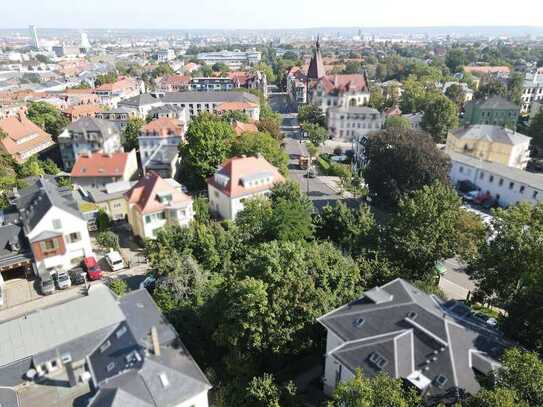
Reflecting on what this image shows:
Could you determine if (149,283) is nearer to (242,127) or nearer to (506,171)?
(242,127)

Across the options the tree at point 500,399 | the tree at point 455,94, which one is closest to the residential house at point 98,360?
the tree at point 500,399

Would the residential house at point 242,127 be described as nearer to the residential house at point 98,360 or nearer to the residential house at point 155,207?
the residential house at point 155,207

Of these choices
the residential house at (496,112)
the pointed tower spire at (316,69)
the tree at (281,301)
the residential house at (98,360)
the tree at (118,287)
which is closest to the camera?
the residential house at (98,360)

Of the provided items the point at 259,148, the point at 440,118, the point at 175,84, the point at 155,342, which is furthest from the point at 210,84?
the point at 155,342

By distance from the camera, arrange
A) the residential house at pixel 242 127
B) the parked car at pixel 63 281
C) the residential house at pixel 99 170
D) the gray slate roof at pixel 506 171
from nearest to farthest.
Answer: the parked car at pixel 63 281
the gray slate roof at pixel 506 171
the residential house at pixel 99 170
the residential house at pixel 242 127

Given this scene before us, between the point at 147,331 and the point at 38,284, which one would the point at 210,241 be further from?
the point at 38,284

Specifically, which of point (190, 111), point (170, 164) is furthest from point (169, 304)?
point (190, 111)
